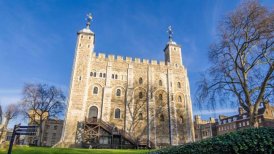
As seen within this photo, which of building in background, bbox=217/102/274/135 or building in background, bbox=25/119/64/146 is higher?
building in background, bbox=217/102/274/135

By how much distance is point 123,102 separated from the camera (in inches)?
1153

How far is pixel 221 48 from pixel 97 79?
18.3m

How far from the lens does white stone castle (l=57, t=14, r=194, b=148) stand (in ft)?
83.7

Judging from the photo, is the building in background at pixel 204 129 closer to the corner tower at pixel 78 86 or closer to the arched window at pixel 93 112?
the arched window at pixel 93 112

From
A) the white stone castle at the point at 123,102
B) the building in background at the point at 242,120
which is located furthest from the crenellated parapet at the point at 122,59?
the building in background at the point at 242,120

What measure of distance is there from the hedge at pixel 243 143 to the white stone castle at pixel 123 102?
18286 mm

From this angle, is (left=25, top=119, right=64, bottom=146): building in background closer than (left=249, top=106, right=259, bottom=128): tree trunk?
No

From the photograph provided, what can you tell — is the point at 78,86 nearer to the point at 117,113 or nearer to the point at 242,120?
the point at 117,113

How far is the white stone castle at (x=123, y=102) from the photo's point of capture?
83.7 feet

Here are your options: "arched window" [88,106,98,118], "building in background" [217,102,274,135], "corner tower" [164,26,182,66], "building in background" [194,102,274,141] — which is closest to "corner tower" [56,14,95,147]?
"arched window" [88,106,98,118]

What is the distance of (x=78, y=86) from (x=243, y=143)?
22998 mm

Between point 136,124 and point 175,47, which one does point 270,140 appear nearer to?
point 136,124

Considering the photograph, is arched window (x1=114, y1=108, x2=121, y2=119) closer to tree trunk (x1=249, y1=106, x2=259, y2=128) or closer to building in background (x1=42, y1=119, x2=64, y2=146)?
tree trunk (x1=249, y1=106, x2=259, y2=128)

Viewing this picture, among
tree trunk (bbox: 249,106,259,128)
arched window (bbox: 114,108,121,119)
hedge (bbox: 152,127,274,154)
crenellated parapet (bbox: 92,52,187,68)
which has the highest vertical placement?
crenellated parapet (bbox: 92,52,187,68)
